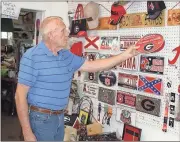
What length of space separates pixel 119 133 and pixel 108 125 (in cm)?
19

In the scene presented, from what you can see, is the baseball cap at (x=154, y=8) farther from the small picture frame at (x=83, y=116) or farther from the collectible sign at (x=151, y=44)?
the small picture frame at (x=83, y=116)

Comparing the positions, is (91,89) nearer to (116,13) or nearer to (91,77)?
(91,77)

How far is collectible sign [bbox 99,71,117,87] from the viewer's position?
305 centimetres

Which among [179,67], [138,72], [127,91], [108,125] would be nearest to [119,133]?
[108,125]

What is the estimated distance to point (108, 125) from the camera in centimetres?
320

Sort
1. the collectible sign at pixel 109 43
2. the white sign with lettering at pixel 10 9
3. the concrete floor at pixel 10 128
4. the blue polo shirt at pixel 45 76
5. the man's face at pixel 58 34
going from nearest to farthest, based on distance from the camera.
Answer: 1. the blue polo shirt at pixel 45 76
2. the man's face at pixel 58 34
3. the collectible sign at pixel 109 43
4. the white sign with lettering at pixel 10 9
5. the concrete floor at pixel 10 128

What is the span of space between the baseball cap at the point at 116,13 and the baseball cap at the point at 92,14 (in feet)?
0.85

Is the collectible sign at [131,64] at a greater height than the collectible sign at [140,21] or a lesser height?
lesser

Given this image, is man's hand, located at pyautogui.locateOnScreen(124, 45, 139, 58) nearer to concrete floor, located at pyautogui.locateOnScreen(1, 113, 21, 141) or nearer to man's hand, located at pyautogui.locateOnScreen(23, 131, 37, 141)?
man's hand, located at pyautogui.locateOnScreen(23, 131, 37, 141)

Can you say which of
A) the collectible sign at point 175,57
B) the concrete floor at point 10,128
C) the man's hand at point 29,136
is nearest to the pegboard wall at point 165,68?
the collectible sign at point 175,57

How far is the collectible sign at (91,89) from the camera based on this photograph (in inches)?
131

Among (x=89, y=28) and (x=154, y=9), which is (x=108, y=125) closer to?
(x=89, y=28)

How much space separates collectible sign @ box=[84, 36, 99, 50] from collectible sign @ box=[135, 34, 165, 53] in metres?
0.85

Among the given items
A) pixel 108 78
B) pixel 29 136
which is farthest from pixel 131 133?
pixel 29 136
